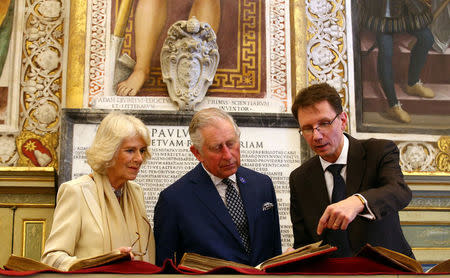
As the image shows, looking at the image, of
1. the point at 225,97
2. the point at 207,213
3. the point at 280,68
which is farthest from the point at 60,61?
the point at 207,213

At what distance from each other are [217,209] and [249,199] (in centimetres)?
19

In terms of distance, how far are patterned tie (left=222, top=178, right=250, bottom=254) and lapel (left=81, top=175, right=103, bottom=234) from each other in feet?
2.00

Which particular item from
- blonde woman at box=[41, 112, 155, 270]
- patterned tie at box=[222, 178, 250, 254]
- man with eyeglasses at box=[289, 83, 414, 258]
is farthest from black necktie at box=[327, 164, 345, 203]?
blonde woman at box=[41, 112, 155, 270]

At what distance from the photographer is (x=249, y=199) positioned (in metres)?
2.79

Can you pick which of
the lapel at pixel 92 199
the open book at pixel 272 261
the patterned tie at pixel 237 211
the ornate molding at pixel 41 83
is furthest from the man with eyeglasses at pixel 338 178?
the ornate molding at pixel 41 83

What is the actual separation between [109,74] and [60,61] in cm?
53

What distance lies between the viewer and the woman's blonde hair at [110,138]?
2.76 meters

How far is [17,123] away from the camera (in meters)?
5.38

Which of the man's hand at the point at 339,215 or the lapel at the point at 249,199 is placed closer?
the man's hand at the point at 339,215

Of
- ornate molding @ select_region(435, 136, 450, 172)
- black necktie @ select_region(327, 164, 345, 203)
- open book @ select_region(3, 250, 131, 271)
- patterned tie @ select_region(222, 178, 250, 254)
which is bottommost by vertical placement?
open book @ select_region(3, 250, 131, 271)

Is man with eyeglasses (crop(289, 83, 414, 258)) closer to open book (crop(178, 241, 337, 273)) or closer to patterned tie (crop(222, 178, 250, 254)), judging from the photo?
patterned tie (crop(222, 178, 250, 254))

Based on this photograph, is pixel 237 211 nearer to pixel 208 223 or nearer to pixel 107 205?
pixel 208 223

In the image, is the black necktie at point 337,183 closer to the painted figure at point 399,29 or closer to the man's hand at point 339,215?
the man's hand at point 339,215

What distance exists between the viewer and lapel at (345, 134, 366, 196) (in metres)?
2.68
